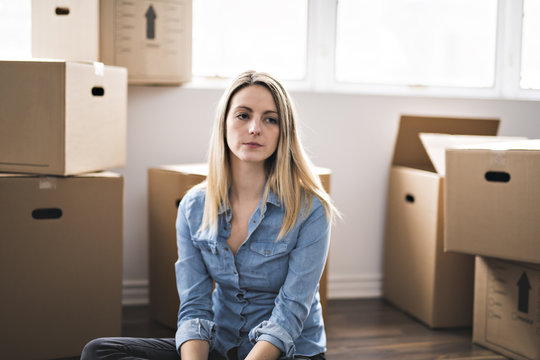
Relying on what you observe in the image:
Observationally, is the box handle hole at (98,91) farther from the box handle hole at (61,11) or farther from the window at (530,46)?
the window at (530,46)

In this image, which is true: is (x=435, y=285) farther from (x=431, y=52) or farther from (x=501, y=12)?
(x=501, y=12)

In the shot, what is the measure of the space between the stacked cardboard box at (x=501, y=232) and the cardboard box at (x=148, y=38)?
104 centimetres

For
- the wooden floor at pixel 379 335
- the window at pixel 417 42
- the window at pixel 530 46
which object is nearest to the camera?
the wooden floor at pixel 379 335

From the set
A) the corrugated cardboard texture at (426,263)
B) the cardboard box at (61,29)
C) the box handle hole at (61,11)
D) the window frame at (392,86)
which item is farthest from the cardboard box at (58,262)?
the corrugated cardboard texture at (426,263)

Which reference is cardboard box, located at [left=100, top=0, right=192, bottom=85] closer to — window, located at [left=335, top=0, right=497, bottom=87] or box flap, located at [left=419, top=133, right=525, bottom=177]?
window, located at [left=335, top=0, right=497, bottom=87]

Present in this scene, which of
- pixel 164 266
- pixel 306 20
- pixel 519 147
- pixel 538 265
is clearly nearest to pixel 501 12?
pixel 306 20

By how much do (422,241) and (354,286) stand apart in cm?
45

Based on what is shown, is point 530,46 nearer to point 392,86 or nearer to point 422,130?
point 392,86

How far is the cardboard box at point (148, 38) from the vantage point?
1.92 meters

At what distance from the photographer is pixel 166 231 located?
1.91 metres

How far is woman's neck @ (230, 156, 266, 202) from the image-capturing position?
1.33 metres

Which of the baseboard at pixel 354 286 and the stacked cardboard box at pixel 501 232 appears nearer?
the stacked cardboard box at pixel 501 232

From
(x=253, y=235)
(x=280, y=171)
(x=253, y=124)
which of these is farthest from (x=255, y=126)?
(x=253, y=235)

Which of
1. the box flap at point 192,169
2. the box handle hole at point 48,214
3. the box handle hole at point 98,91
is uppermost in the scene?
the box handle hole at point 98,91
